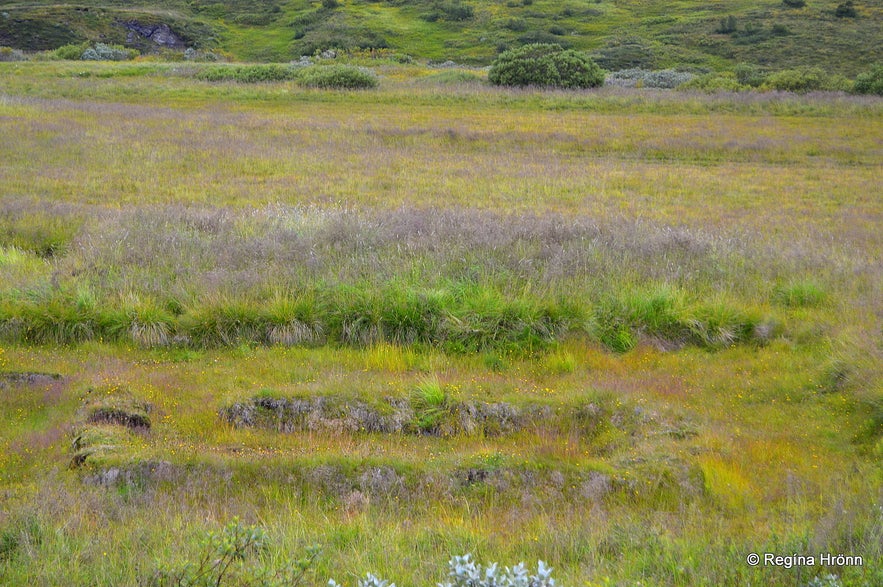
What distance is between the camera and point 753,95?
35125 mm

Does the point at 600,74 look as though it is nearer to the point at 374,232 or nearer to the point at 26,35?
the point at 374,232

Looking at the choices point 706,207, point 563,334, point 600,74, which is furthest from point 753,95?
point 563,334

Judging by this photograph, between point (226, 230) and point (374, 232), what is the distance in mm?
2632

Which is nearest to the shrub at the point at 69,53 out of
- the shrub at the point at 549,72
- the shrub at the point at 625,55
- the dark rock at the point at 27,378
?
the shrub at the point at 549,72

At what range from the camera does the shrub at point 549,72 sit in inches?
1548

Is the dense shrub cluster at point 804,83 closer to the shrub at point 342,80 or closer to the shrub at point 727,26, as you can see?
the shrub at point 342,80

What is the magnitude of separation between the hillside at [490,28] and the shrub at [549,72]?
1576cm

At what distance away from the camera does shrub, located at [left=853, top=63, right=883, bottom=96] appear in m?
37.7

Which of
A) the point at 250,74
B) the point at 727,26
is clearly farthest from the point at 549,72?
the point at 727,26

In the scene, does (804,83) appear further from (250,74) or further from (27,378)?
(27,378)

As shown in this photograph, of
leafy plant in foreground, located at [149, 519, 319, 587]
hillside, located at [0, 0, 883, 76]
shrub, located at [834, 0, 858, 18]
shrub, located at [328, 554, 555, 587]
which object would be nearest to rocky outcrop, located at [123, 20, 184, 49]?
hillside, located at [0, 0, 883, 76]

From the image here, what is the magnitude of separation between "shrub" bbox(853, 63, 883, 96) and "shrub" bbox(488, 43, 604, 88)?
43.3ft

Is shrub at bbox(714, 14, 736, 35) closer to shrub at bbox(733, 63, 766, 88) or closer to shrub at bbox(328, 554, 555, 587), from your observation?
shrub at bbox(733, 63, 766, 88)

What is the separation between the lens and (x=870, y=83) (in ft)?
125
